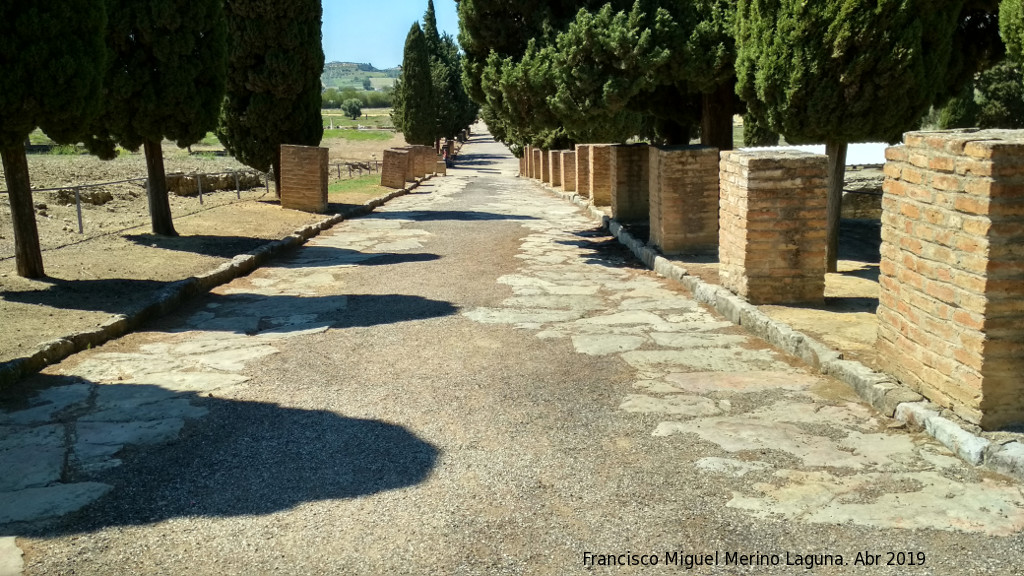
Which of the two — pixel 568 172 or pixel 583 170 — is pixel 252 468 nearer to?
→ pixel 583 170

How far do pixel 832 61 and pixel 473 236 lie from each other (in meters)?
6.99

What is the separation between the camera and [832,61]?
8.00m

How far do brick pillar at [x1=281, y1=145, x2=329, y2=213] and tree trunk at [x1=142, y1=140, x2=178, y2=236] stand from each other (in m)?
3.90

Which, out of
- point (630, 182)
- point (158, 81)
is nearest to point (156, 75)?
point (158, 81)

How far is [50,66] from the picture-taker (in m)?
8.22

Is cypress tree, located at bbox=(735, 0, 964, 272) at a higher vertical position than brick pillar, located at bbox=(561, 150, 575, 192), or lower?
higher

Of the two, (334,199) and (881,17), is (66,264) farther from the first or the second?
(334,199)

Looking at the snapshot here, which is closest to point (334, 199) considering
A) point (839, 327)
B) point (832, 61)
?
point (832, 61)

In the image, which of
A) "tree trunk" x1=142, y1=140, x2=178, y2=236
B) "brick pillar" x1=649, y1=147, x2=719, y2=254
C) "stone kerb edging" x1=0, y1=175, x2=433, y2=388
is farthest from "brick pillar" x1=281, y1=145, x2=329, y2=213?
"brick pillar" x1=649, y1=147, x2=719, y2=254

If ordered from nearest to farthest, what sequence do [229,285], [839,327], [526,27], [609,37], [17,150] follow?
[839,327]
[17,150]
[229,285]
[609,37]
[526,27]

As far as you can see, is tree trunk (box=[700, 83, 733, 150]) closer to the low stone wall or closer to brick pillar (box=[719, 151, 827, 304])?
brick pillar (box=[719, 151, 827, 304])

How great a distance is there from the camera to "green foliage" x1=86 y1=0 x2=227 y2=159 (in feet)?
39.1

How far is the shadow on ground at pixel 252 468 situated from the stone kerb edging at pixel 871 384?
2.52 metres

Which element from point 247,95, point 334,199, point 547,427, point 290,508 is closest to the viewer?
point 290,508
